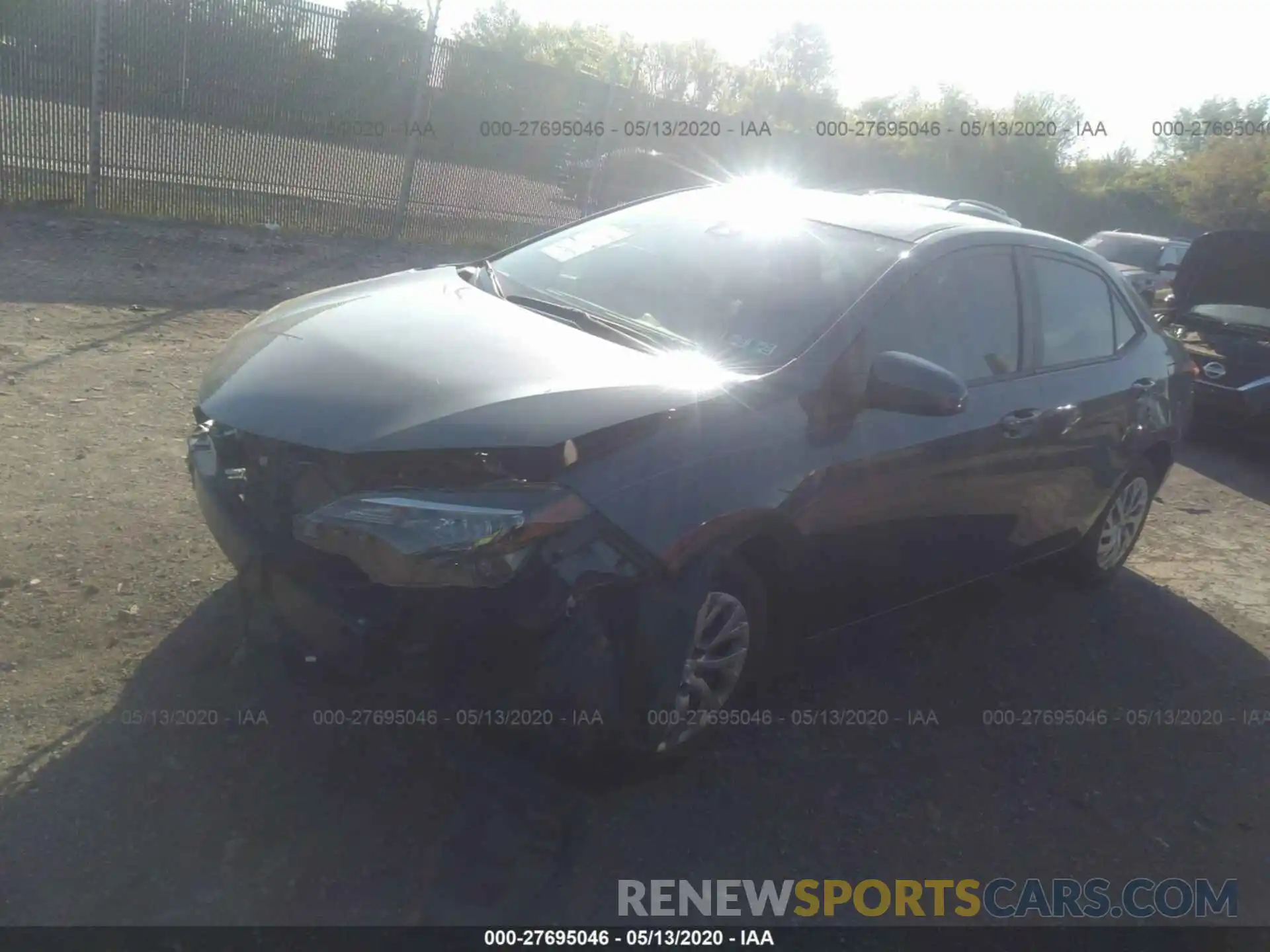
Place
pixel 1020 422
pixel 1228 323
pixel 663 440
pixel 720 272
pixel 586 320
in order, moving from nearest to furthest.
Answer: pixel 663 440, pixel 586 320, pixel 720 272, pixel 1020 422, pixel 1228 323

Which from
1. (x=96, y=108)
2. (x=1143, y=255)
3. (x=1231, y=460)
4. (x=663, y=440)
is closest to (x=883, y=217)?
(x=663, y=440)

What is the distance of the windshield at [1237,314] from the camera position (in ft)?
30.0

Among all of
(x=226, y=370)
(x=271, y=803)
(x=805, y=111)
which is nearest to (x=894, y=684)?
(x=271, y=803)

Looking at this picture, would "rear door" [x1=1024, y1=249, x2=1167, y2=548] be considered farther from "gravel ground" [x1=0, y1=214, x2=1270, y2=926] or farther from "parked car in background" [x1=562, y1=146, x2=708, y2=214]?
A: "parked car in background" [x1=562, y1=146, x2=708, y2=214]

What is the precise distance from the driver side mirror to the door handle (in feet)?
2.29

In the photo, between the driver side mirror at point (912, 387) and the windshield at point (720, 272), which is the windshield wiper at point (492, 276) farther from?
the driver side mirror at point (912, 387)

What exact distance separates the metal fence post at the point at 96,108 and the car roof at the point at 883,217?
757cm

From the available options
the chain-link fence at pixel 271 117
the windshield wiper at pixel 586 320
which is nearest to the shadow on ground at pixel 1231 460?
the windshield wiper at pixel 586 320

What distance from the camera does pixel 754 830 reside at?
10.9ft

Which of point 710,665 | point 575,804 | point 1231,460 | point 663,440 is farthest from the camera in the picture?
point 1231,460

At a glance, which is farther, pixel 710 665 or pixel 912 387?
pixel 912 387

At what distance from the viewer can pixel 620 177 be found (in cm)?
1505

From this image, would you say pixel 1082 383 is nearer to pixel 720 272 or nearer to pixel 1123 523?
pixel 1123 523

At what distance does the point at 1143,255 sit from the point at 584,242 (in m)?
15.3
